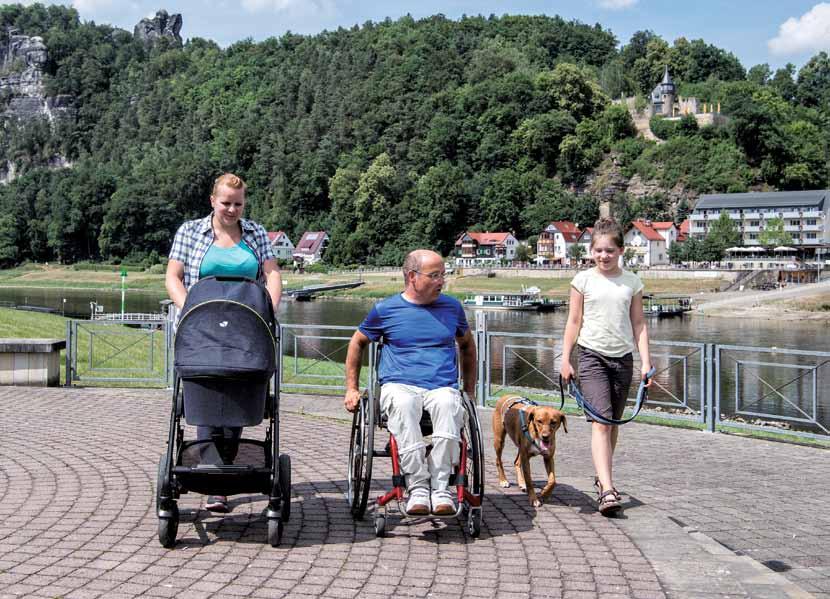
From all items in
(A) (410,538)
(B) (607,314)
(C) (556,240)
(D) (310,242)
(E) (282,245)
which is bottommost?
(A) (410,538)

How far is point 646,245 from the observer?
329ft

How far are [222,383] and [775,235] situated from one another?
325 feet

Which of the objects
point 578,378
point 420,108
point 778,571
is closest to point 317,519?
point 578,378

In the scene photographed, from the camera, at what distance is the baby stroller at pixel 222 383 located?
15.1ft

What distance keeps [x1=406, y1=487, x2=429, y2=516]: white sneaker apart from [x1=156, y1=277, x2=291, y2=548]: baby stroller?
677mm

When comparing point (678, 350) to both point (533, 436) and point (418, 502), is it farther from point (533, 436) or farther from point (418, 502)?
point (418, 502)

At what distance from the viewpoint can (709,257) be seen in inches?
3671

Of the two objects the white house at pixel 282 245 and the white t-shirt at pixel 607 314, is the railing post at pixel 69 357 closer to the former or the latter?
the white t-shirt at pixel 607 314

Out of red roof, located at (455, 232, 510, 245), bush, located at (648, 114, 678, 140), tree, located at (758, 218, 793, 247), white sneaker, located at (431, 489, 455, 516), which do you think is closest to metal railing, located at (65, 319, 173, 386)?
white sneaker, located at (431, 489, 455, 516)

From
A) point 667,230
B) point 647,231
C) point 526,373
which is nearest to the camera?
point 526,373

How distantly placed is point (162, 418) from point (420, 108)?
133747 millimetres

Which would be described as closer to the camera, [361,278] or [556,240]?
[361,278]

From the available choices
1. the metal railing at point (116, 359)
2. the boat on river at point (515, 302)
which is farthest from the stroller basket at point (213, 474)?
the boat on river at point (515, 302)

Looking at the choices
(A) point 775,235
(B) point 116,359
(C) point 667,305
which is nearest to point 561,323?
(C) point 667,305
